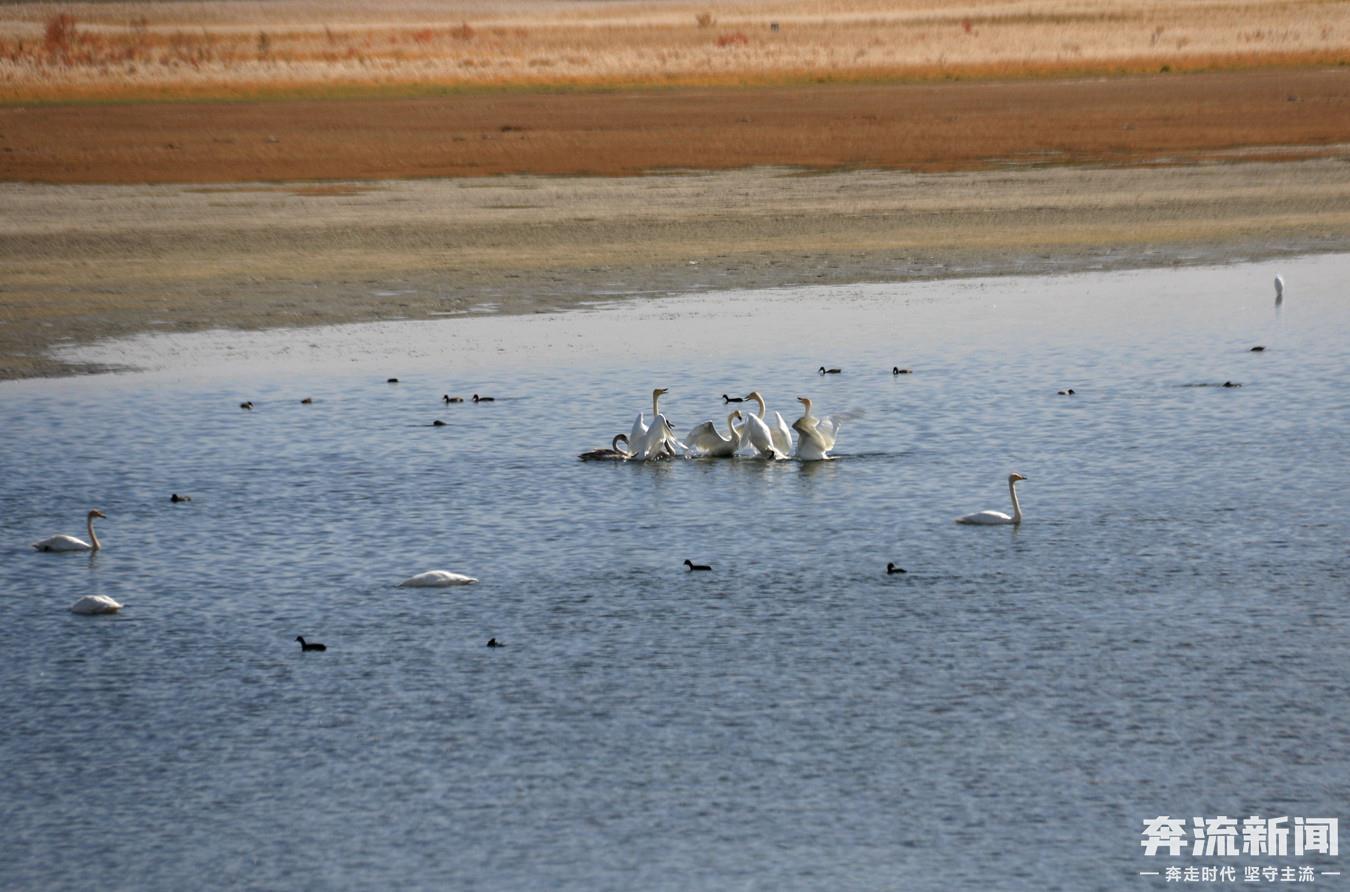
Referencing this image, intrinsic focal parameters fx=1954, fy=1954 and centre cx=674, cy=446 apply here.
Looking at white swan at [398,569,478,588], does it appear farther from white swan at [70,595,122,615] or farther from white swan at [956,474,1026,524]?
white swan at [956,474,1026,524]

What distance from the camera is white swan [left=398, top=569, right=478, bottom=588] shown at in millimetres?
11844

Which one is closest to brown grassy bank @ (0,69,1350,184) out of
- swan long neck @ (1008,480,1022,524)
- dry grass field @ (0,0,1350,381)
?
dry grass field @ (0,0,1350,381)

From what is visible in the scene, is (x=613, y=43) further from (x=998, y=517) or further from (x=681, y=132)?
(x=998, y=517)

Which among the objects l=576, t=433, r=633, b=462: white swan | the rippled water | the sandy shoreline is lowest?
the rippled water

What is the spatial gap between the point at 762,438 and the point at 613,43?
68644 millimetres

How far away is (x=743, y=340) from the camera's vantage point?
20469 mm

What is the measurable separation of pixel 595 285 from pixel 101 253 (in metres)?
7.35

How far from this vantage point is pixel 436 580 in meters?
11.8

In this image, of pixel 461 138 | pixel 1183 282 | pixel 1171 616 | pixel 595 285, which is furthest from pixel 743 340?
pixel 461 138

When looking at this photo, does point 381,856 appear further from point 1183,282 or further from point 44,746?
point 1183,282

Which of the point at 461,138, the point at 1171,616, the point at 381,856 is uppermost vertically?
the point at 461,138

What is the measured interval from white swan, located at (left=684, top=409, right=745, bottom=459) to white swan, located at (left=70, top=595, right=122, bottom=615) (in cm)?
526

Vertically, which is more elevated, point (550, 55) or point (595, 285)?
point (550, 55)

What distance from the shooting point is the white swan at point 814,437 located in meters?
14.9
